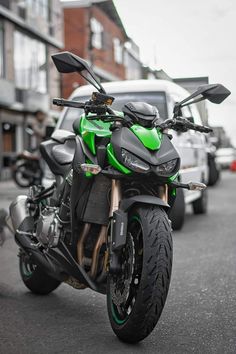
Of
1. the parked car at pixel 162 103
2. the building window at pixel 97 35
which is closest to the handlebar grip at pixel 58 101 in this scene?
the parked car at pixel 162 103

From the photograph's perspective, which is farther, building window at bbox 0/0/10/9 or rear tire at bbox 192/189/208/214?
building window at bbox 0/0/10/9

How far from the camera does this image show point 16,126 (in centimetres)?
2884

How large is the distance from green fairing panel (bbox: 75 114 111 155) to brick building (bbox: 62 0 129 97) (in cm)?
2896

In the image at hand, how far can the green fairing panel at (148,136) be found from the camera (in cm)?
341

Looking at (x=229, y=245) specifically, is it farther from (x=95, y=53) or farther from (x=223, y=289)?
(x=95, y=53)

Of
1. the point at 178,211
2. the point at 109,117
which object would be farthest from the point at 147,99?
the point at 109,117

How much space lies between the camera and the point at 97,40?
3997 cm

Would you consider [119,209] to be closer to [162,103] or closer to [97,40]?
[162,103]

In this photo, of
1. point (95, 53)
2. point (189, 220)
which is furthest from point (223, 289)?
point (95, 53)

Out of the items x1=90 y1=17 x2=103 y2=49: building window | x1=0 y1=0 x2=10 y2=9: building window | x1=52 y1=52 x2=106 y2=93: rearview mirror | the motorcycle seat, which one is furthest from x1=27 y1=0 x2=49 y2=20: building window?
x1=52 y1=52 x2=106 y2=93: rearview mirror

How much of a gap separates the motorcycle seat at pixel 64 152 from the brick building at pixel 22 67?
2178 centimetres

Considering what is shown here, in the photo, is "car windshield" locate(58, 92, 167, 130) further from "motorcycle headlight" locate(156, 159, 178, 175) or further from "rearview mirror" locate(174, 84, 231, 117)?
"motorcycle headlight" locate(156, 159, 178, 175)

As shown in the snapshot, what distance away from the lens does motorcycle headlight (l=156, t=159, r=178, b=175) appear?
3383 mm

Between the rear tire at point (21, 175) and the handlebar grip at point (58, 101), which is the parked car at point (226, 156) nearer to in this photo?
the rear tire at point (21, 175)
